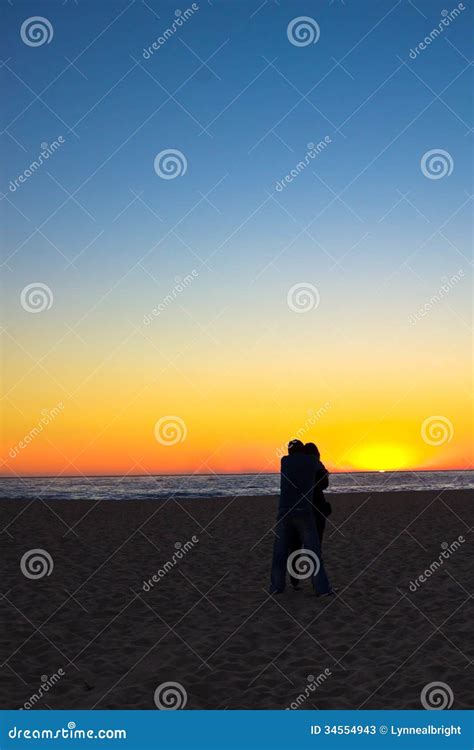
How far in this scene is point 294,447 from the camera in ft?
29.9

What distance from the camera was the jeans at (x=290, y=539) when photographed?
28.6 feet

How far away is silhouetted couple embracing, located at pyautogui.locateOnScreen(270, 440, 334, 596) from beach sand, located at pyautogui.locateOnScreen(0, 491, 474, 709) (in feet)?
1.05

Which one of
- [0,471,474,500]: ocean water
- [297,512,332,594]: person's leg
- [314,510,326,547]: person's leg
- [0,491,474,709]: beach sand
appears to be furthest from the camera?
[0,471,474,500]: ocean water

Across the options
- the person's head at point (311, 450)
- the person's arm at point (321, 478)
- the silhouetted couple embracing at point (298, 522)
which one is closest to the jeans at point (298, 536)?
the silhouetted couple embracing at point (298, 522)

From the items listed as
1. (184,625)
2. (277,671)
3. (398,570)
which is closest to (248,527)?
(398,570)

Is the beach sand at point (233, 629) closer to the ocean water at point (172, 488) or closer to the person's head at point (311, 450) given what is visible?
the person's head at point (311, 450)

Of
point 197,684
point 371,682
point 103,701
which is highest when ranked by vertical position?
point 371,682

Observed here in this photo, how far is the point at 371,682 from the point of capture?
5.66 meters

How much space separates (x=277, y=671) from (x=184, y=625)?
199cm

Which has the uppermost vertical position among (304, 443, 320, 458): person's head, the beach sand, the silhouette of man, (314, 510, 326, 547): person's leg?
(304, 443, 320, 458): person's head

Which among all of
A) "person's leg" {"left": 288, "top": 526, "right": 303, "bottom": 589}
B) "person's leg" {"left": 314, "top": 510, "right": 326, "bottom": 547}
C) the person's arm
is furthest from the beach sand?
the person's arm

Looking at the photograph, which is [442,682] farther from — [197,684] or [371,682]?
[197,684]

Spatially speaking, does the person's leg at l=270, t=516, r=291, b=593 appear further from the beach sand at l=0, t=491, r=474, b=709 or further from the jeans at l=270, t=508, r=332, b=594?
the beach sand at l=0, t=491, r=474, b=709

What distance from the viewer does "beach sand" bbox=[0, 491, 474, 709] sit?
5.54m
